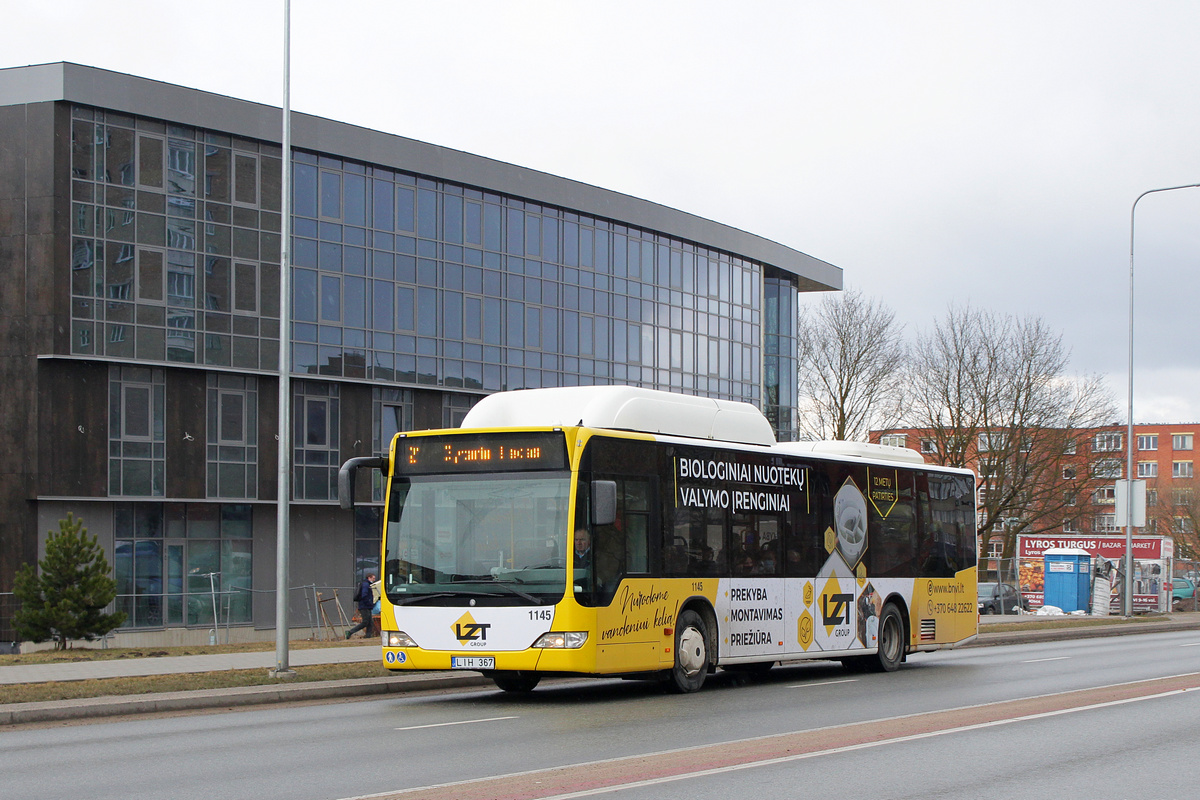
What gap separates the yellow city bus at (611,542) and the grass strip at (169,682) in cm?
265

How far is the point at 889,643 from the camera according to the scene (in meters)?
21.2

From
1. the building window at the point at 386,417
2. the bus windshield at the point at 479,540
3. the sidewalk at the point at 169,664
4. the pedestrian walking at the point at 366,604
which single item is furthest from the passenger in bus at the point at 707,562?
the building window at the point at 386,417

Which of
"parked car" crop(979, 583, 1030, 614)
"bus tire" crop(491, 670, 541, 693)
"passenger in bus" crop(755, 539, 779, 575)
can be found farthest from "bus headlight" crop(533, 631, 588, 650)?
"parked car" crop(979, 583, 1030, 614)

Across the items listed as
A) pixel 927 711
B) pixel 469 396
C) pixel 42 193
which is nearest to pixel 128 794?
pixel 927 711

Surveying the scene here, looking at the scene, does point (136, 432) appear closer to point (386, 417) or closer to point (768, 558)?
point (386, 417)

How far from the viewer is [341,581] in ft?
132

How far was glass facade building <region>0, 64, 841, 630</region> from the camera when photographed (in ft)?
112

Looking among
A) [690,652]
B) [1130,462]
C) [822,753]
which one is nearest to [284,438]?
[690,652]

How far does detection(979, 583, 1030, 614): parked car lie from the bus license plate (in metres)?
36.9

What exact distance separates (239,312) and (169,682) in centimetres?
2097

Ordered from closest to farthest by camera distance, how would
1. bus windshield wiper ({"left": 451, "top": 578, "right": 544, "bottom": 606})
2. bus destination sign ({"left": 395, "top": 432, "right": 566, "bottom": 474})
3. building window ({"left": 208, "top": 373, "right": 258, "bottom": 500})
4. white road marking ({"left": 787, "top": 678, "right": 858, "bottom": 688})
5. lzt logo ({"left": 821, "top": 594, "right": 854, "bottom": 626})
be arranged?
bus windshield wiper ({"left": 451, "top": 578, "right": 544, "bottom": 606}), bus destination sign ({"left": 395, "top": 432, "right": 566, "bottom": 474}), white road marking ({"left": 787, "top": 678, "right": 858, "bottom": 688}), lzt logo ({"left": 821, "top": 594, "right": 854, "bottom": 626}), building window ({"left": 208, "top": 373, "right": 258, "bottom": 500})

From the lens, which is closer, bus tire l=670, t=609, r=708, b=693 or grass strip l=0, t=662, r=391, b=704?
grass strip l=0, t=662, r=391, b=704

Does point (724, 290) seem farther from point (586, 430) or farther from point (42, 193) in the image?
point (586, 430)

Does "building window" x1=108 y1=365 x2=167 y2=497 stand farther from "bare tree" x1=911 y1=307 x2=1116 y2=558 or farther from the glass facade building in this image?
"bare tree" x1=911 y1=307 x2=1116 y2=558
